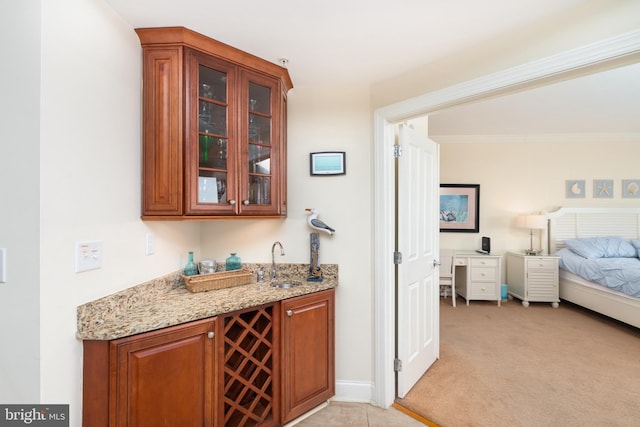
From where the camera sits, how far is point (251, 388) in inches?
64.4

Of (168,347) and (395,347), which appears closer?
(168,347)

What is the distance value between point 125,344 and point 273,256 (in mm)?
1025

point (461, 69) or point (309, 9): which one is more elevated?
point (309, 9)

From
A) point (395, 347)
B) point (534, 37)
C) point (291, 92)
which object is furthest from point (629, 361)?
point (291, 92)

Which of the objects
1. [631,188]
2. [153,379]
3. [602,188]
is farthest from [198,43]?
[631,188]

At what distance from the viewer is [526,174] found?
4551 millimetres

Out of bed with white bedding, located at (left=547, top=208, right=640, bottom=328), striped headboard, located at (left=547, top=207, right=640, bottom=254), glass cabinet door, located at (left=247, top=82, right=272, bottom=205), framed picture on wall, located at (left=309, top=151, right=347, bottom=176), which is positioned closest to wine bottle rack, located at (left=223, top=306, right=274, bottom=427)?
glass cabinet door, located at (left=247, top=82, right=272, bottom=205)

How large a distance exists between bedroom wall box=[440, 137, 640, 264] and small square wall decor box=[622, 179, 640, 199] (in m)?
0.06

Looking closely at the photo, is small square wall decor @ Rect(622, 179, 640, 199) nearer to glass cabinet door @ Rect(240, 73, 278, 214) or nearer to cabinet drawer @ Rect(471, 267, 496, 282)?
cabinet drawer @ Rect(471, 267, 496, 282)

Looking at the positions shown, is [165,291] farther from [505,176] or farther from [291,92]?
[505,176]

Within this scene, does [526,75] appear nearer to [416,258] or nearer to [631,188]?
[416,258]

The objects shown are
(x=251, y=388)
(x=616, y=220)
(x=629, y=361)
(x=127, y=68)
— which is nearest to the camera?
(x=127, y=68)

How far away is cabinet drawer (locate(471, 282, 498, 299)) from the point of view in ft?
13.6

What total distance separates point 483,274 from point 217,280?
3830 millimetres
